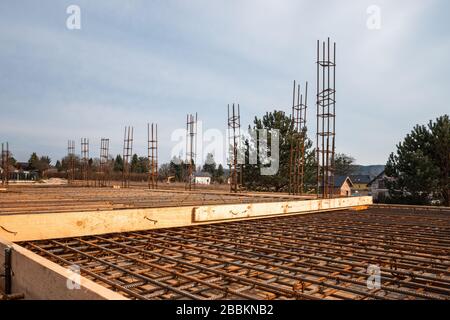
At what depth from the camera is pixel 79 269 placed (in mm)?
4078

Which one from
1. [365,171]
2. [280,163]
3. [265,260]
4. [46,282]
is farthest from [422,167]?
[365,171]

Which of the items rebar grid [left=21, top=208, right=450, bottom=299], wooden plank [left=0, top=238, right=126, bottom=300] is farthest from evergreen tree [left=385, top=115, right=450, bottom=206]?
wooden plank [left=0, top=238, right=126, bottom=300]

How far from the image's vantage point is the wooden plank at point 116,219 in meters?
5.80

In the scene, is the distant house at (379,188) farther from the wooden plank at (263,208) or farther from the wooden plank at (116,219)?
the wooden plank at (116,219)

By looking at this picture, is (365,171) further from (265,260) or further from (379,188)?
(265,260)

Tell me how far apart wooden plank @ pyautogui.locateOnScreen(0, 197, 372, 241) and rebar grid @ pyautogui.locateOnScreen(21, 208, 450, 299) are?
7.4 inches

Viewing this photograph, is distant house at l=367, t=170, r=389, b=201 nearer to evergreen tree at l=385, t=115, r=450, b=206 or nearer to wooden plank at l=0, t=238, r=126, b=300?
evergreen tree at l=385, t=115, r=450, b=206

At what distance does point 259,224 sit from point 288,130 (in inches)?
822

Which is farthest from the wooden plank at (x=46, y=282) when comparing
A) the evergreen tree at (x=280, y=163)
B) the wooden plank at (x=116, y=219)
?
the evergreen tree at (x=280, y=163)

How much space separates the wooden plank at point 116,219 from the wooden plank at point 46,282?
5.12ft

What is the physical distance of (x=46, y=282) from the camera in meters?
3.31

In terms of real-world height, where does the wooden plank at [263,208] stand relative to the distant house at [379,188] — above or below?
above

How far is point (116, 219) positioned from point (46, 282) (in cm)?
364
